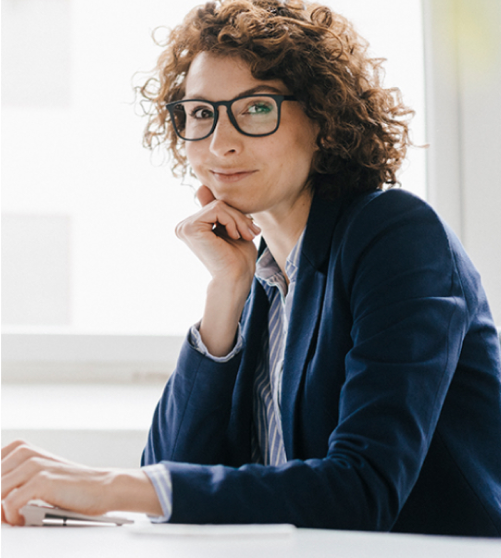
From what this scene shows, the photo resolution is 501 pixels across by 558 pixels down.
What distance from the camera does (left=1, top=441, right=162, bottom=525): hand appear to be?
651mm

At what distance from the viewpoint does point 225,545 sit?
1.82ft

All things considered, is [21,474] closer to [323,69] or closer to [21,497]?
[21,497]

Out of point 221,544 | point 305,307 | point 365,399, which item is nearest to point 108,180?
point 305,307

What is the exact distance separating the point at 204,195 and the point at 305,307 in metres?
0.42

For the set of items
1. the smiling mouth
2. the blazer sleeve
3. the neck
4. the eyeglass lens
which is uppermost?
the eyeglass lens

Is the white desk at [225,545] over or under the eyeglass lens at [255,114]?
under

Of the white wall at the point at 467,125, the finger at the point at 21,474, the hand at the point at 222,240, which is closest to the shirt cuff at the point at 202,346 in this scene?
the hand at the point at 222,240

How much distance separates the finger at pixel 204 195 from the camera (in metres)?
1.38

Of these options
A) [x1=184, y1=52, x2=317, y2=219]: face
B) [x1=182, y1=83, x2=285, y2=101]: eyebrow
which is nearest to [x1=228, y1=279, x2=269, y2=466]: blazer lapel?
[x1=184, y1=52, x2=317, y2=219]: face

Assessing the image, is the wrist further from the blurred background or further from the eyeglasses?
the blurred background

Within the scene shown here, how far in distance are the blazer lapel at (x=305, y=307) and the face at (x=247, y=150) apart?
12cm

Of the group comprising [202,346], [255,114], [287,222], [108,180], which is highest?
[255,114]

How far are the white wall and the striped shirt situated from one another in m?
0.81

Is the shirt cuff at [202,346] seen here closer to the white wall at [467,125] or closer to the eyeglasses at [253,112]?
the eyeglasses at [253,112]
